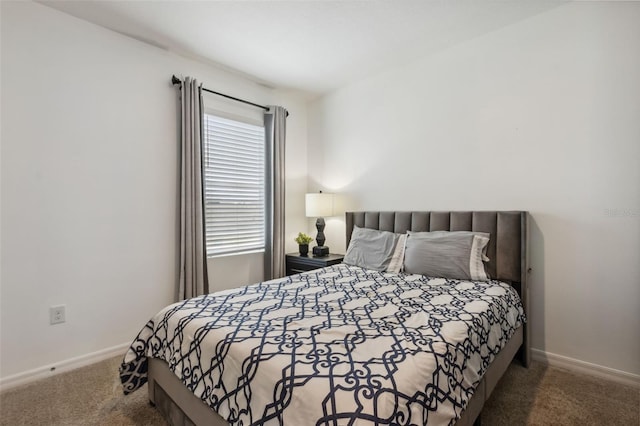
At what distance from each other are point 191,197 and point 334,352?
219cm

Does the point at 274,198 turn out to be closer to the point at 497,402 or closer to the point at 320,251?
the point at 320,251

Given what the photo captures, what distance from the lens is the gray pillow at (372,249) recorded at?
2672 millimetres

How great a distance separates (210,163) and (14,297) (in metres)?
1.75

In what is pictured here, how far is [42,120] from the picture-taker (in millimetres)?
2186

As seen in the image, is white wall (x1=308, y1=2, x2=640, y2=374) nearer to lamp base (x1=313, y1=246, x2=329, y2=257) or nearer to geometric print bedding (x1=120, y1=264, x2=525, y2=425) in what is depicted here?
geometric print bedding (x1=120, y1=264, x2=525, y2=425)

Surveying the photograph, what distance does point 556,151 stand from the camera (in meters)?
2.27

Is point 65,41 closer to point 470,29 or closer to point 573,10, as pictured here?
point 470,29

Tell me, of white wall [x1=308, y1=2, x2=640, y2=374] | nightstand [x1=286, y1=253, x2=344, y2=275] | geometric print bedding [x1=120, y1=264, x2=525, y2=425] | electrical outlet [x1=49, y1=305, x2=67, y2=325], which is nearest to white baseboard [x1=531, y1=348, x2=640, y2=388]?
white wall [x1=308, y1=2, x2=640, y2=374]

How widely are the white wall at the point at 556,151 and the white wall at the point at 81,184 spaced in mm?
2335

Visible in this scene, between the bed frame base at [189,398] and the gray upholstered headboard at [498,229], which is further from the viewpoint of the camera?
the gray upholstered headboard at [498,229]

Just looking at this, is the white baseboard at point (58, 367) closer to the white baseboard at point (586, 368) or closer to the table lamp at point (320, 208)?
the table lamp at point (320, 208)

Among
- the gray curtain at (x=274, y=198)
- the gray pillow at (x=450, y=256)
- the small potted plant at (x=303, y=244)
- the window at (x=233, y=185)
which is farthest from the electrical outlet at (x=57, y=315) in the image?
the gray pillow at (x=450, y=256)

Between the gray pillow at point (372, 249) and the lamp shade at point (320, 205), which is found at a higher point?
the lamp shade at point (320, 205)

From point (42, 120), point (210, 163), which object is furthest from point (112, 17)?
point (210, 163)
